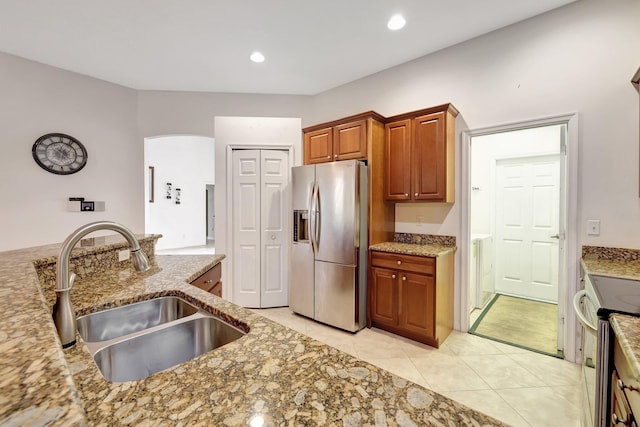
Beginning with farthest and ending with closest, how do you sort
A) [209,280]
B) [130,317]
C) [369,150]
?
[369,150] → [209,280] → [130,317]

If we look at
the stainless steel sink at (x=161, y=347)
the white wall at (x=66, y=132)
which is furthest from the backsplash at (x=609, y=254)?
the white wall at (x=66, y=132)

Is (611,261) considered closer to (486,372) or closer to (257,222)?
(486,372)

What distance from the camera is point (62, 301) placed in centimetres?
83

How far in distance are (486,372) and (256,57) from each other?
3643 millimetres

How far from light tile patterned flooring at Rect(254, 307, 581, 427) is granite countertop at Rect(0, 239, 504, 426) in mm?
1660

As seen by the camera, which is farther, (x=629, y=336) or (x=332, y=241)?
(x=332, y=241)

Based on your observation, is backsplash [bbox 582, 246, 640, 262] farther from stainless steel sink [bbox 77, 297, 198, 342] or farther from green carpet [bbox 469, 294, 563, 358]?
stainless steel sink [bbox 77, 297, 198, 342]

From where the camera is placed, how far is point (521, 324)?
9.73 feet

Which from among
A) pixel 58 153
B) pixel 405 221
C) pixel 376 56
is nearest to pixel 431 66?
pixel 376 56

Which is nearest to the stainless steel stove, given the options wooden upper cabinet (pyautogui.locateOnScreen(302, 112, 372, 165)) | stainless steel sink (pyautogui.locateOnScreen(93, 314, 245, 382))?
stainless steel sink (pyautogui.locateOnScreen(93, 314, 245, 382))

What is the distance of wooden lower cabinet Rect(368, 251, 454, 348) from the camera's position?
2457 mm

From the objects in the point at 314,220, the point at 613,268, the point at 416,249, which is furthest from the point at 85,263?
the point at 613,268

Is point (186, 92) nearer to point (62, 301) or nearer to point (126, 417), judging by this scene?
point (62, 301)

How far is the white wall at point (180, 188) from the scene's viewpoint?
267 inches
